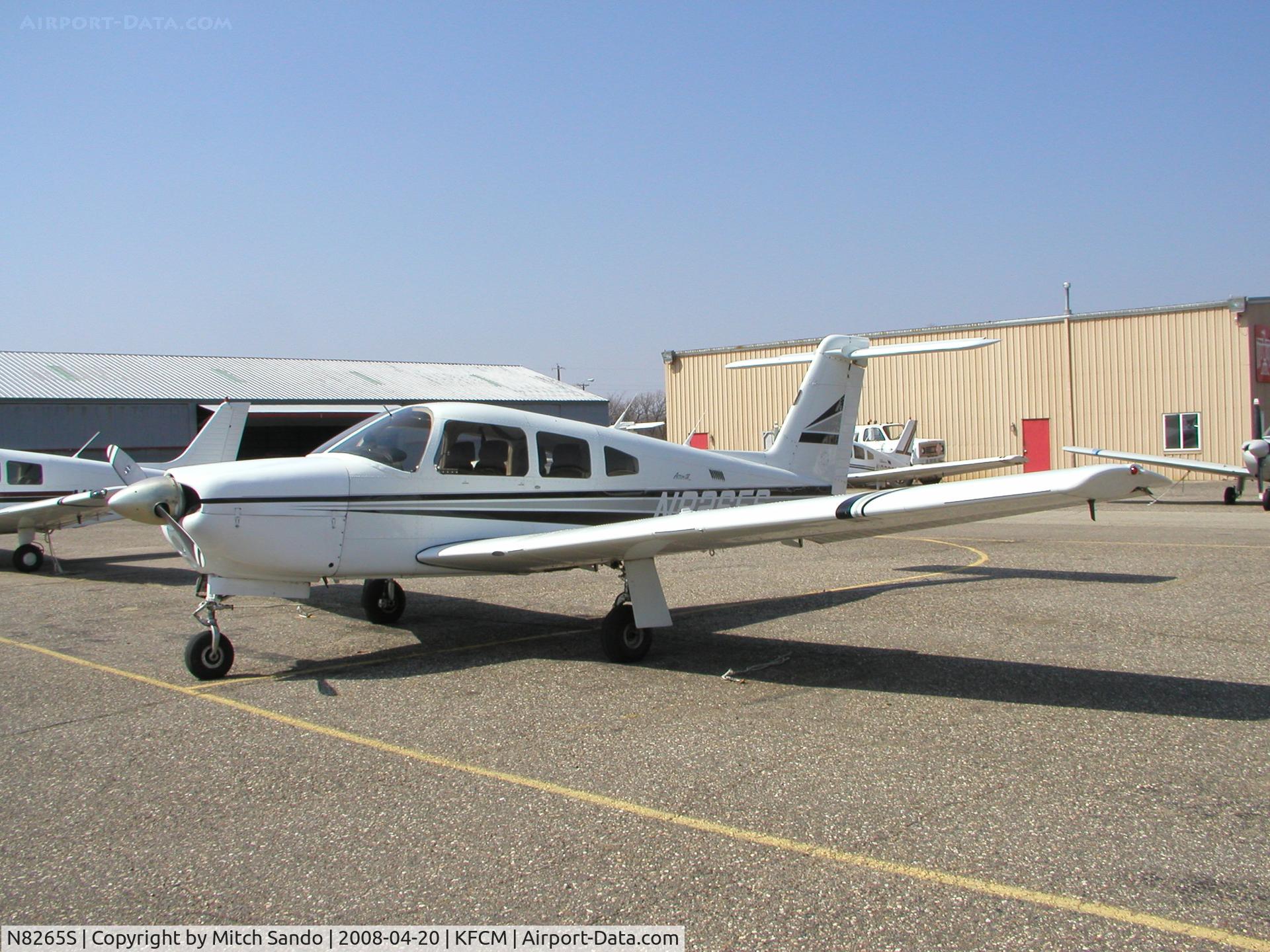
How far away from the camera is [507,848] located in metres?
4.18

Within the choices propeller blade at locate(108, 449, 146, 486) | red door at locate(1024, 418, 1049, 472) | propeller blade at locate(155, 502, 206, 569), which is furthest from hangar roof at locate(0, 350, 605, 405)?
propeller blade at locate(155, 502, 206, 569)

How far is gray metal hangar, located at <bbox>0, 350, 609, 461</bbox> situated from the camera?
38.0 meters

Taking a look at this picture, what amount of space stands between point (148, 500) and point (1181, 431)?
32.3 metres

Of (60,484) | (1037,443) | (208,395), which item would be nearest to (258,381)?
(208,395)

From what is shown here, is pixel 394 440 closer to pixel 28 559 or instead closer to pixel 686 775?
pixel 686 775

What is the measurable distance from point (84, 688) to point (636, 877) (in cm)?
517

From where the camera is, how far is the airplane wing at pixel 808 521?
547 centimetres

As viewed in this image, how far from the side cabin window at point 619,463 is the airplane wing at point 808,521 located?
1.03 meters

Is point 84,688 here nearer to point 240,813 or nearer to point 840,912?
point 240,813

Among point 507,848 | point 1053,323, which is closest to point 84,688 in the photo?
point 507,848

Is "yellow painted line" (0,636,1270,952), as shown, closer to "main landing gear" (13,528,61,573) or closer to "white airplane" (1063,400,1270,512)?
"main landing gear" (13,528,61,573)

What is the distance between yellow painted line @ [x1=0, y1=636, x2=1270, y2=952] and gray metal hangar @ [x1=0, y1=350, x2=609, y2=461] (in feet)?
92.5

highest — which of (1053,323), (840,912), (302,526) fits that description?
(1053,323)

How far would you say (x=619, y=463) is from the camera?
9.35 m
